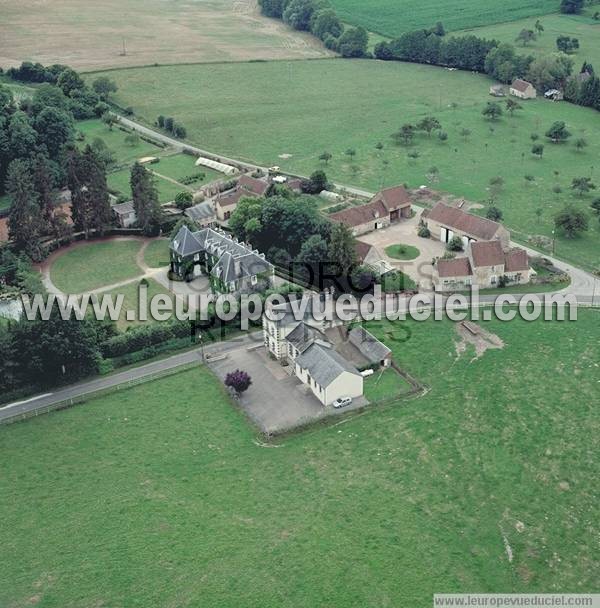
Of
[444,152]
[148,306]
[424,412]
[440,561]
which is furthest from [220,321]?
[444,152]

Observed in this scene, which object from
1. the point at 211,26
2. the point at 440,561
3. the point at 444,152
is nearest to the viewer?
the point at 440,561

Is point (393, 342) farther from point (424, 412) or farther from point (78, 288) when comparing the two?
point (78, 288)

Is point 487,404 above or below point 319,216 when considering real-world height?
below

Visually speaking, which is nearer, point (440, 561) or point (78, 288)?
point (440, 561)

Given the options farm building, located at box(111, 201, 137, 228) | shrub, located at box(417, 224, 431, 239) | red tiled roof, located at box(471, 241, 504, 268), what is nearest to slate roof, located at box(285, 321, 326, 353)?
red tiled roof, located at box(471, 241, 504, 268)

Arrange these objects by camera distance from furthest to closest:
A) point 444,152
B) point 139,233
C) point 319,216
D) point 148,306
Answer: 1. point 444,152
2. point 139,233
3. point 319,216
4. point 148,306

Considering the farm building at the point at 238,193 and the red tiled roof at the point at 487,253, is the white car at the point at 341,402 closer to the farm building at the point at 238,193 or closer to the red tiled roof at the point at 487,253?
the red tiled roof at the point at 487,253

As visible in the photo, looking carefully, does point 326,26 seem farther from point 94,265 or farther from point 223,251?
point 223,251
